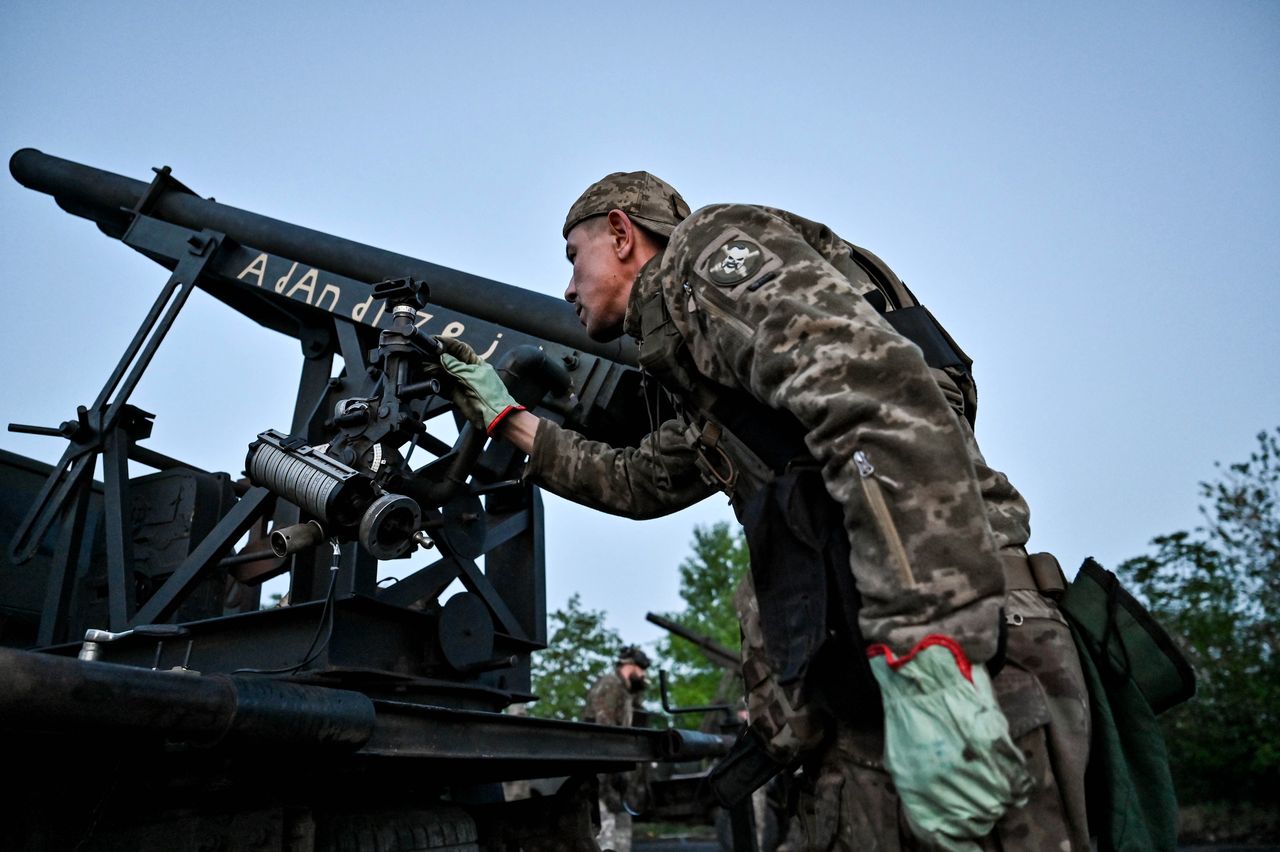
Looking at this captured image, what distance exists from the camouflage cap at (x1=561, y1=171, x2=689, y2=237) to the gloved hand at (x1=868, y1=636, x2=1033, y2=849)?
1700mm

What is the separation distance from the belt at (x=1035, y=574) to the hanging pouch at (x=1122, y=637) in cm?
5

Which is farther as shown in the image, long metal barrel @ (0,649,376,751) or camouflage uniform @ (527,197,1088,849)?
long metal barrel @ (0,649,376,751)

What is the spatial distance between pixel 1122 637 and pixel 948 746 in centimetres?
77

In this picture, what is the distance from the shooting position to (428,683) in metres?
3.65

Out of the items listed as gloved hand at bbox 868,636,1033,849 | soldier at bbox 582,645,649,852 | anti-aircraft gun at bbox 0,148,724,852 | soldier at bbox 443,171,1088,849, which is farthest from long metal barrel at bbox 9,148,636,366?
soldier at bbox 582,645,649,852

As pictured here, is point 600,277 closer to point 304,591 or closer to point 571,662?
point 304,591

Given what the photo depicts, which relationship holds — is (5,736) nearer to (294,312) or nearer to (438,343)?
(438,343)

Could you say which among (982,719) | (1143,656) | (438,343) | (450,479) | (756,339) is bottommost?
(982,719)

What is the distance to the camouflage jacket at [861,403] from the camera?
5.88ft

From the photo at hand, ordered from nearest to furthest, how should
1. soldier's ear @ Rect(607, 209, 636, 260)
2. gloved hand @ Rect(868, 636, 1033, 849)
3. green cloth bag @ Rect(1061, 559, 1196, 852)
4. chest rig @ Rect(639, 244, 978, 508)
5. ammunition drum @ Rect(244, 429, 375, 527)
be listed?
gloved hand @ Rect(868, 636, 1033, 849), green cloth bag @ Rect(1061, 559, 1196, 852), chest rig @ Rect(639, 244, 978, 508), soldier's ear @ Rect(607, 209, 636, 260), ammunition drum @ Rect(244, 429, 375, 527)

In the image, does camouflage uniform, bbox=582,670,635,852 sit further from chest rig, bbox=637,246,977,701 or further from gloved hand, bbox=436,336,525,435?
chest rig, bbox=637,246,977,701

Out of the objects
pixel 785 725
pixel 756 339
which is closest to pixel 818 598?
pixel 785 725

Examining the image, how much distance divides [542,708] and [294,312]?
21.5 meters

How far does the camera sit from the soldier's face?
306 centimetres
